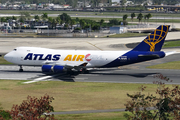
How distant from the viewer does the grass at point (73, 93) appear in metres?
37.3

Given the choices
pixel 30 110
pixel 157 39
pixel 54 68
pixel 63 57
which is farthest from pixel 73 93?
pixel 30 110

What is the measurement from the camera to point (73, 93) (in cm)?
4325

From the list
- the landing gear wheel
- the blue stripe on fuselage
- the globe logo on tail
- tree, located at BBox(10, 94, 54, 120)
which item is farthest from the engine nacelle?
tree, located at BBox(10, 94, 54, 120)

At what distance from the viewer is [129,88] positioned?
152ft

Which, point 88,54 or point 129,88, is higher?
point 88,54

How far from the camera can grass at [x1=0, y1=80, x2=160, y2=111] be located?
37.3m

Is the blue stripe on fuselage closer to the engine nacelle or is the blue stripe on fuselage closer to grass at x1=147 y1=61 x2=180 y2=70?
the engine nacelle

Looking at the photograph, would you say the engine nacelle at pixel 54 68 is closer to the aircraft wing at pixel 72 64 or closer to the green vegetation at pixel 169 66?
the aircraft wing at pixel 72 64

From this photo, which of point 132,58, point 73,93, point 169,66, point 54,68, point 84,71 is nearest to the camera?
point 73,93

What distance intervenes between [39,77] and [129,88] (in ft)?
59.4

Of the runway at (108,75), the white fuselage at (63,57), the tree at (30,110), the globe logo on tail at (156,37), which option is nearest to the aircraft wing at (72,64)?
the white fuselage at (63,57)

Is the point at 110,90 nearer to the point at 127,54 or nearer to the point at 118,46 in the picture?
the point at 127,54

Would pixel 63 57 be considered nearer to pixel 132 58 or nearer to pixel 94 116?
pixel 132 58

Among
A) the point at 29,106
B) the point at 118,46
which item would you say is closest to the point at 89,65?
the point at 29,106
